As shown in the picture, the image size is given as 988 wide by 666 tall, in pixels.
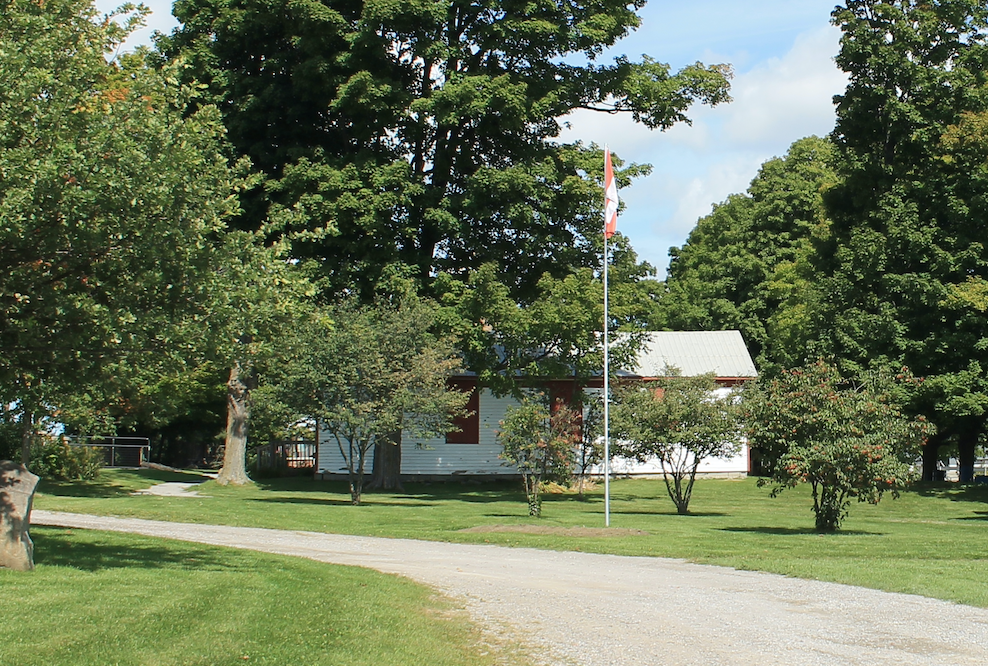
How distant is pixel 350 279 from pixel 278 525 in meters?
11.8

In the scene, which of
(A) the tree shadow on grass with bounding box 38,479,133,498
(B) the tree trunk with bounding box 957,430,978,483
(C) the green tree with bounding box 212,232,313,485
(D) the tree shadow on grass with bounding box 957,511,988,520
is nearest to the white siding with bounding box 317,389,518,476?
(A) the tree shadow on grass with bounding box 38,479,133,498

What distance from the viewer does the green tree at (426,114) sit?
97.9 ft

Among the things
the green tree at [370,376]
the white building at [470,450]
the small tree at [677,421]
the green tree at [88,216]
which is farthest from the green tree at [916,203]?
the green tree at [88,216]

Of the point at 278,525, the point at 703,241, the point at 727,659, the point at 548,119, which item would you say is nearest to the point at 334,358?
the point at 278,525

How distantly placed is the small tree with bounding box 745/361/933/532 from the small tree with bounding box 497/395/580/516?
5.06 metres

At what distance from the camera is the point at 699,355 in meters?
44.2

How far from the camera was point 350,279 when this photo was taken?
31.2m

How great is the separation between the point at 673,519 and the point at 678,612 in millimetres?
13486

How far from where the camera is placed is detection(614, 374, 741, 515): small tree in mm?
24594

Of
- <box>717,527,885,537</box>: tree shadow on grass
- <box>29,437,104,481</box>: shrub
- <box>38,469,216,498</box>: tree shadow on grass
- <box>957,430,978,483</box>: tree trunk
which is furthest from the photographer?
<box>957,430,978,483</box>: tree trunk

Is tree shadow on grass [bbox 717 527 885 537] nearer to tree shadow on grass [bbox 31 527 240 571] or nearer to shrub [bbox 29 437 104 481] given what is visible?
tree shadow on grass [bbox 31 527 240 571]

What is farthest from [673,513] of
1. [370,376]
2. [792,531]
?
[370,376]

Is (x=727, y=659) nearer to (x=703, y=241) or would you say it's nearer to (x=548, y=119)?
(x=548, y=119)

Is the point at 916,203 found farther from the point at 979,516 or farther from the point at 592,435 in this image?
the point at 592,435
